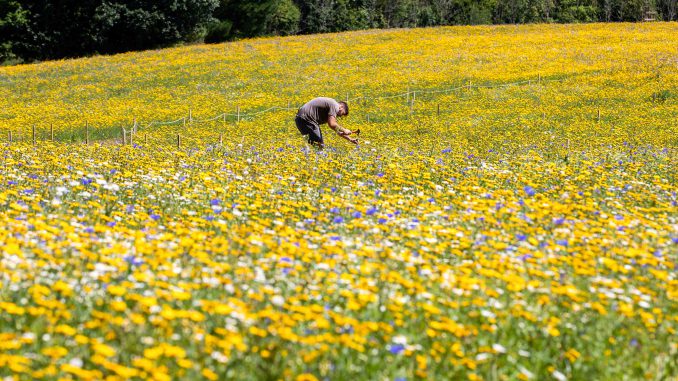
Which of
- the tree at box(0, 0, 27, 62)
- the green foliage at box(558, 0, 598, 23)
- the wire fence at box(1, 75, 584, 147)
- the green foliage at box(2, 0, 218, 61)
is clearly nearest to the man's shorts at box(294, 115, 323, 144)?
the wire fence at box(1, 75, 584, 147)

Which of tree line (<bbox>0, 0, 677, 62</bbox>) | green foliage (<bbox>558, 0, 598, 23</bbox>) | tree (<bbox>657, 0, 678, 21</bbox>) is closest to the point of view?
tree line (<bbox>0, 0, 677, 62</bbox>)

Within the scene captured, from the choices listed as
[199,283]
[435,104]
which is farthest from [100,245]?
[435,104]

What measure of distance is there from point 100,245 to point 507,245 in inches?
132

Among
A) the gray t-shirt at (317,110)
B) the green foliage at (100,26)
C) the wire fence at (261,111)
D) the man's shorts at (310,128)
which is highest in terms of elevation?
the green foliage at (100,26)

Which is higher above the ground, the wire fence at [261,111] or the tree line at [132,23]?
the tree line at [132,23]

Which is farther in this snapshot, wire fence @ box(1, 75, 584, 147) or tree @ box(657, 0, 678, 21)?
tree @ box(657, 0, 678, 21)

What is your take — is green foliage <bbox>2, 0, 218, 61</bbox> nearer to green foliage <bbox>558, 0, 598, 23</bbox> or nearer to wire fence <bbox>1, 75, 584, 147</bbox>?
wire fence <bbox>1, 75, 584, 147</bbox>

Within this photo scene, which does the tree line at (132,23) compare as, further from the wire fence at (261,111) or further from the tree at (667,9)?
the wire fence at (261,111)

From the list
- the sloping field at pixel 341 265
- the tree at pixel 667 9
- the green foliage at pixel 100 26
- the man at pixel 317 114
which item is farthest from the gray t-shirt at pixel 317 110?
the tree at pixel 667 9

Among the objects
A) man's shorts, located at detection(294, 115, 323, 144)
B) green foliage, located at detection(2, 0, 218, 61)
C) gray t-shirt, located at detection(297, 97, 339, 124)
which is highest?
green foliage, located at detection(2, 0, 218, 61)

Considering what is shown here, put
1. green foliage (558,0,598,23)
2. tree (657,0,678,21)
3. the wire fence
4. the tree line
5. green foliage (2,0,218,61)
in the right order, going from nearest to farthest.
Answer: the wire fence → green foliage (2,0,218,61) → the tree line → green foliage (558,0,598,23) → tree (657,0,678,21)

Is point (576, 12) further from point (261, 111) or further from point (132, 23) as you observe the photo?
point (261, 111)

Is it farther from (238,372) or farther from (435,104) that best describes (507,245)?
(435,104)

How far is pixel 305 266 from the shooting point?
5.18m
